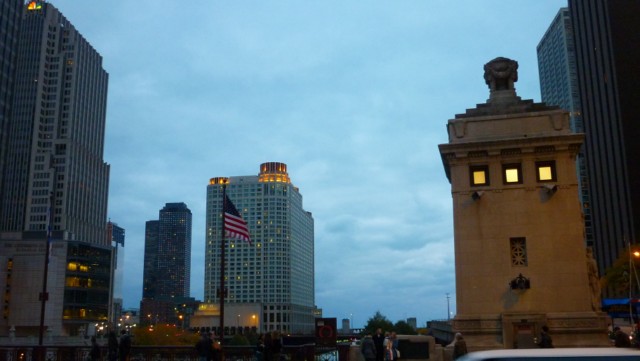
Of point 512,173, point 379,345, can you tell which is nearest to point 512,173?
point 512,173

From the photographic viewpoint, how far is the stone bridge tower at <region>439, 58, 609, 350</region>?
28.2 meters

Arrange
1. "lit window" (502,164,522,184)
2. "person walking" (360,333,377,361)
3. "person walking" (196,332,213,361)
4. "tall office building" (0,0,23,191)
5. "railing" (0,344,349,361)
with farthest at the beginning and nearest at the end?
"tall office building" (0,0,23,191) → "lit window" (502,164,522,184) → "railing" (0,344,349,361) → "person walking" (196,332,213,361) → "person walking" (360,333,377,361)

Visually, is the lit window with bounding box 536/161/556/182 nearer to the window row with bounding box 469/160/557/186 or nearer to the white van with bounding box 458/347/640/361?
the window row with bounding box 469/160/557/186

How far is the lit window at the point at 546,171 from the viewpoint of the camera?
97.6 feet

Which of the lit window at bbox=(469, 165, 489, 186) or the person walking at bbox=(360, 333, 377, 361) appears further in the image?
the lit window at bbox=(469, 165, 489, 186)

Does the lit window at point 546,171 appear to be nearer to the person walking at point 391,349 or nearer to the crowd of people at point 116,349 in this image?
the person walking at point 391,349

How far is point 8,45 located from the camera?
157625mm

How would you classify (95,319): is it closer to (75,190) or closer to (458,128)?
(75,190)

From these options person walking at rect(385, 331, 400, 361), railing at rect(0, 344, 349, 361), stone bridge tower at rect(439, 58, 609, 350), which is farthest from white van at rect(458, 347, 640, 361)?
stone bridge tower at rect(439, 58, 609, 350)

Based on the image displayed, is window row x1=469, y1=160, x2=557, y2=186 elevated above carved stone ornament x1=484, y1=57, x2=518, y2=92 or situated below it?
below

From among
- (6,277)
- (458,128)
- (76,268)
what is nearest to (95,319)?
(76,268)

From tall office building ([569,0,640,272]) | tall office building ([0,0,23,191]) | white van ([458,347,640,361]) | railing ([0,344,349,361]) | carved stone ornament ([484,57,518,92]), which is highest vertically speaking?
tall office building ([0,0,23,191])

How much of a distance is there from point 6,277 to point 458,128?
438ft

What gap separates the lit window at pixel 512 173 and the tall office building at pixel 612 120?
90.6m
